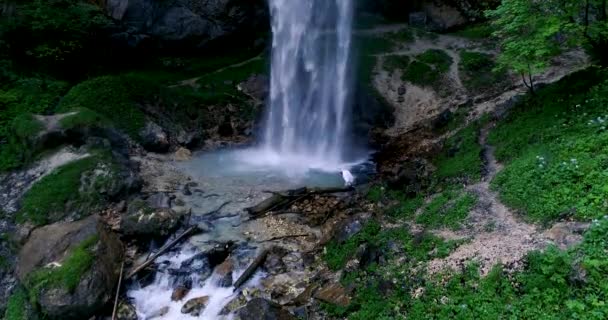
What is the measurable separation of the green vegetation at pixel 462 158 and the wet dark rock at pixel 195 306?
9576 mm

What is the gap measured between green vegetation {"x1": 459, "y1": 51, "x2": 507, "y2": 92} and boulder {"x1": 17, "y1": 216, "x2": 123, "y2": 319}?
2430 cm

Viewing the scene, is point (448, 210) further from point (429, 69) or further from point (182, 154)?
point (429, 69)

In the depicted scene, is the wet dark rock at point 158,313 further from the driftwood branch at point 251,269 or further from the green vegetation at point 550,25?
the green vegetation at point 550,25

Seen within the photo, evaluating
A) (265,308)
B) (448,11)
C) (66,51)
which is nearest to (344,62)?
(448,11)

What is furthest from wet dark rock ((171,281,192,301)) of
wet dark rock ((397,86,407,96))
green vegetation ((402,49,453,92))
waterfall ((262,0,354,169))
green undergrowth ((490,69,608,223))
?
green vegetation ((402,49,453,92))

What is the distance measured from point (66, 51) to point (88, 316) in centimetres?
1956

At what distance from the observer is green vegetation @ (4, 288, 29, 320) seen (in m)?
12.0

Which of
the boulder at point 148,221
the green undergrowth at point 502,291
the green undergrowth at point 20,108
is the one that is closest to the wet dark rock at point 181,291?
the boulder at point 148,221

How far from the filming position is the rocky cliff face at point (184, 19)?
2861cm

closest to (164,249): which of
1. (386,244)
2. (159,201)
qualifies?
(159,201)

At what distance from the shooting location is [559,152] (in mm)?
12312

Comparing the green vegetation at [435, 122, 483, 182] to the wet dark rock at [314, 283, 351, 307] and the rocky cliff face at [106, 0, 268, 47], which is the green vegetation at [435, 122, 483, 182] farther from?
the rocky cliff face at [106, 0, 268, 47]

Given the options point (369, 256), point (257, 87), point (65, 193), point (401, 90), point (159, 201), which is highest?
point (401, 90)

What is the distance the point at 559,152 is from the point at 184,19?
25.8 meters
